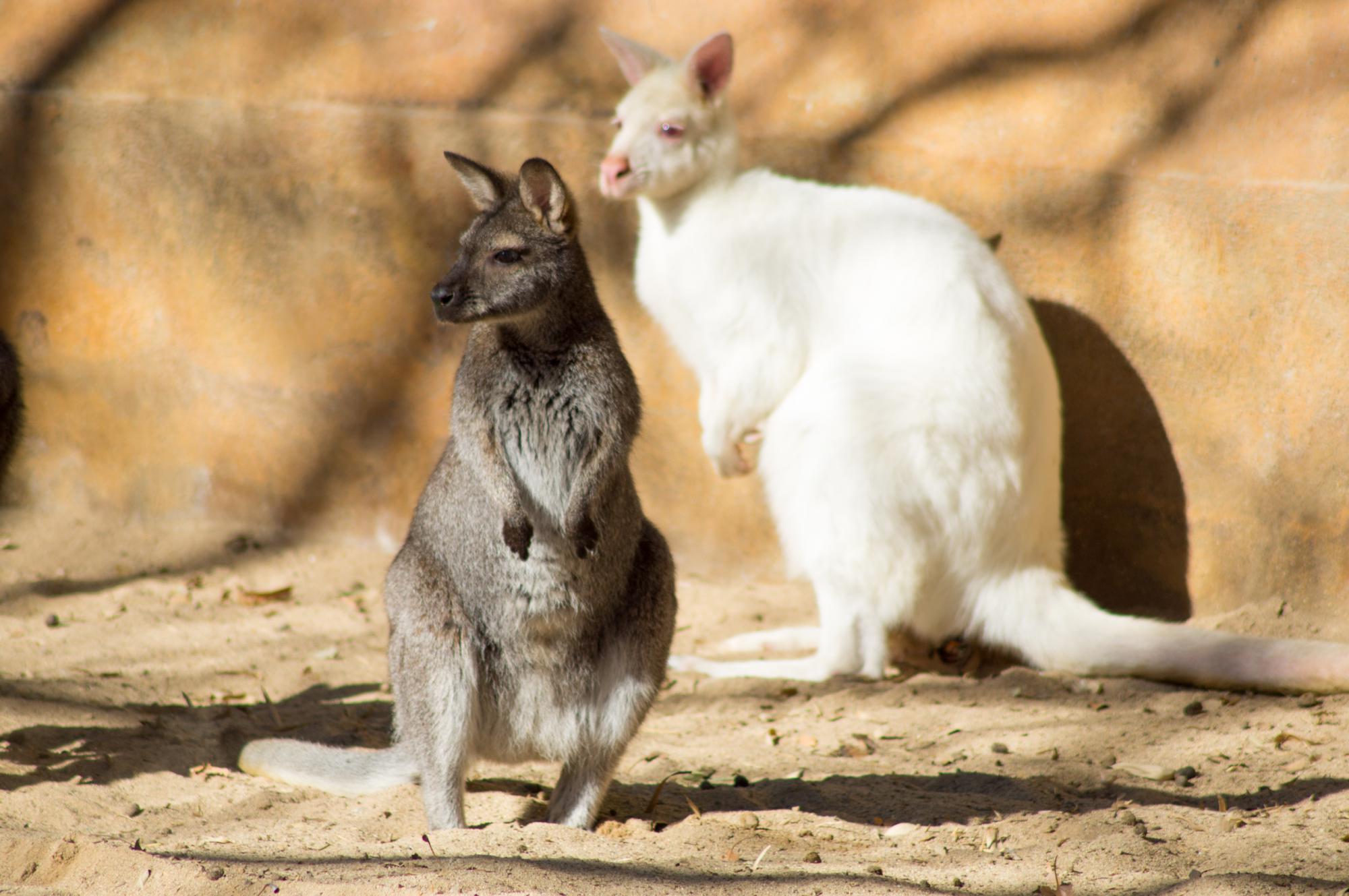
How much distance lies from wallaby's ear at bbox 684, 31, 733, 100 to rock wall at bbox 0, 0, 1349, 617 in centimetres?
39

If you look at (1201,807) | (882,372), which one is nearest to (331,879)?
(1201,807)

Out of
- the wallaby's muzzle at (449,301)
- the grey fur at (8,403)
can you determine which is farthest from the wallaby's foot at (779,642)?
the grey fur at (8,403)

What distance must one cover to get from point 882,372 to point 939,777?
1290mm

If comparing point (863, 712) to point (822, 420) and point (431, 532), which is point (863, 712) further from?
point (431, 532)

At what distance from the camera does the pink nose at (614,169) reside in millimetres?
4262

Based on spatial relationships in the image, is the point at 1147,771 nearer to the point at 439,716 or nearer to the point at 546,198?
the point at 439,716

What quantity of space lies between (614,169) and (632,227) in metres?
0.73

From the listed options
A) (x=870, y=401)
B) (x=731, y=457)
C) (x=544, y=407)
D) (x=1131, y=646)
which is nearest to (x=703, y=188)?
(x=731, y=457)

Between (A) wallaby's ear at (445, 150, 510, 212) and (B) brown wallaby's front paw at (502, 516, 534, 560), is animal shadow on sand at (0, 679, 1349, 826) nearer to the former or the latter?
(B) brown wallaby's front paw at (502, 516, 534, 560)

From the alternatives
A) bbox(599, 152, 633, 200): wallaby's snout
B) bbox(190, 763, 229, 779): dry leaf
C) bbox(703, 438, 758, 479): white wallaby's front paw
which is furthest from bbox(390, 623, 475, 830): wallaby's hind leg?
bbox(599, 152, 633, 200): wallaby's snout

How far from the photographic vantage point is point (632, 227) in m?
4.99

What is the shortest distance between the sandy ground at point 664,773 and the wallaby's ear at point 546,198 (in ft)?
4.27

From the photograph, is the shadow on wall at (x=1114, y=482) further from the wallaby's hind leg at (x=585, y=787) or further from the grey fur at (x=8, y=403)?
the grey fur at (x=8, y=403)

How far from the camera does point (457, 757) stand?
2715 millimetres
